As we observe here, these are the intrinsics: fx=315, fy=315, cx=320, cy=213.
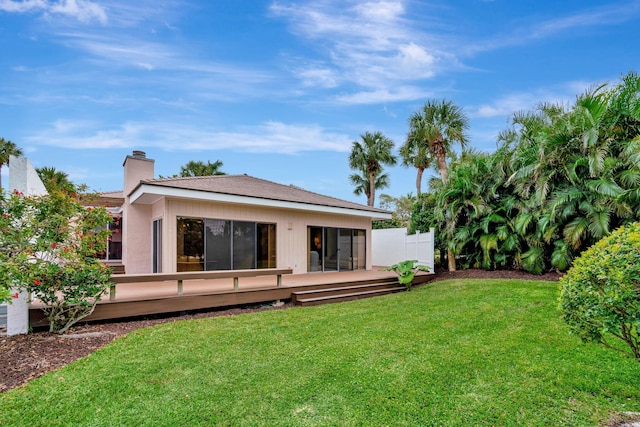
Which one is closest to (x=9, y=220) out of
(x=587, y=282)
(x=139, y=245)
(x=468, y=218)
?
(x=139, y=245)

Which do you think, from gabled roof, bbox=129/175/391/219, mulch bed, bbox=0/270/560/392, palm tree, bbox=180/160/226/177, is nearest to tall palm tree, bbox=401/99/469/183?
gabled roof, bbox=129/175/391/219

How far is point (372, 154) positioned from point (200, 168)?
13172 millimetres

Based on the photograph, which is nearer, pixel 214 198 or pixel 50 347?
pixel 50 347

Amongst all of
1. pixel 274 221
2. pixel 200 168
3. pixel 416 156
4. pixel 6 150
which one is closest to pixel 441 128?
pixel 416 156

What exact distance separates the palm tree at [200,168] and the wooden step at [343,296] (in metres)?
18.3

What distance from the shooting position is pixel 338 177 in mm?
26672

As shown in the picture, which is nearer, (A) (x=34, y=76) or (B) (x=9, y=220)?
(B) (x=9, y=220)

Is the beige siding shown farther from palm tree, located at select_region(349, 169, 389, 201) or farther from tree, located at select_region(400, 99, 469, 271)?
palm tree, located at select_region(349, 169, 389, 201)

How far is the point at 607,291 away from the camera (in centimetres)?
274

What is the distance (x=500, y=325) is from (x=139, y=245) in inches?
419

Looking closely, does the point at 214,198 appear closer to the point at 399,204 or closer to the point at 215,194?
the point at 215,194

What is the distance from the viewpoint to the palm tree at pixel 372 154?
24.0 metres

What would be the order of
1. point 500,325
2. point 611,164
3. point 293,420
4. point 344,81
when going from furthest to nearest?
1. point 344,81
2. point 611,164
3. point 500,325
4. point 293,420

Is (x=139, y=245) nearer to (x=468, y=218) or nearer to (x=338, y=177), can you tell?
(x=468, y=218)
